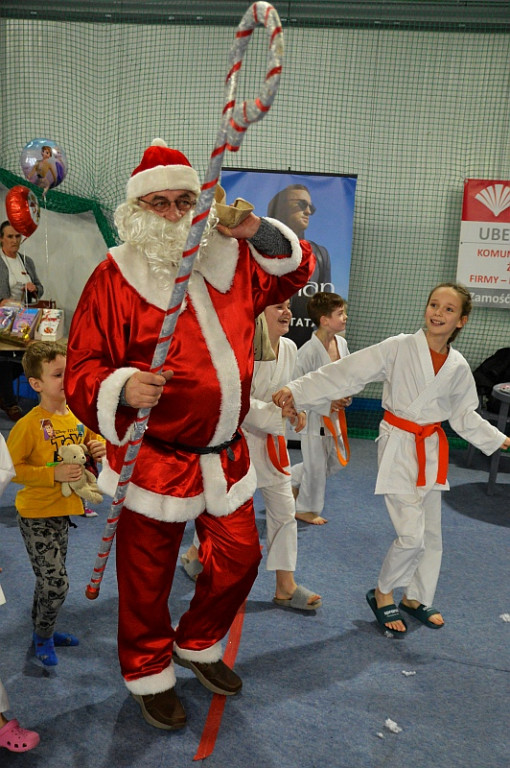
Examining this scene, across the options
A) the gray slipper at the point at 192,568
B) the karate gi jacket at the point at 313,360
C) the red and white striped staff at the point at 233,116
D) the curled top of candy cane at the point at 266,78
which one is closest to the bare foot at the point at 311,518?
the karate gi jacket at the point at 313,360

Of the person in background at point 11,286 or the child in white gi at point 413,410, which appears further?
the person in background at point 11,286

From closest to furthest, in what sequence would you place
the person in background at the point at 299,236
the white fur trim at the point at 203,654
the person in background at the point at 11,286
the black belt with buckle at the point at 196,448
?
the black belt with buckle at the point at 196,448 → the white fur trim at the point at 203,654 → the person in background at the point at 299,236 → the person in background at the point at 11,286

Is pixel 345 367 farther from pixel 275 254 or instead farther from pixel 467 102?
pixel 467 102

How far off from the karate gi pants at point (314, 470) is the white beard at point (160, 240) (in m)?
2.34

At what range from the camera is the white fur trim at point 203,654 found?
2787 millimetres

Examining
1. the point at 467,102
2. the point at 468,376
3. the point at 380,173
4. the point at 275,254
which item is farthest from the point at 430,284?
the point at 275,254

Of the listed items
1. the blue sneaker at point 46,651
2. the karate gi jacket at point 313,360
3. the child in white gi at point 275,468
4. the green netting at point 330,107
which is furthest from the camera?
the green netting at point 330,107

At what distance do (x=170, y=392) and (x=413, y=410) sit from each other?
1341 millimetres

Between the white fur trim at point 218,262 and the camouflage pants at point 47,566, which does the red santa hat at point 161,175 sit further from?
the camouflage pants at point 47,566

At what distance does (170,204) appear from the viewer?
247 cm

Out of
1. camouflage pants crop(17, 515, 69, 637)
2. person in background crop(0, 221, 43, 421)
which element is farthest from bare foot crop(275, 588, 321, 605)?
person in background crop(0, 221, 43, 421)

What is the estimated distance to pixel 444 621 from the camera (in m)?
3.50

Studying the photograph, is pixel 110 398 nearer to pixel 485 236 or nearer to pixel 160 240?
pixel 160 240

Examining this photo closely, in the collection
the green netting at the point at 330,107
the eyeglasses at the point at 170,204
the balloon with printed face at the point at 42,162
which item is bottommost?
the eyeglasses at the point at 170,204
